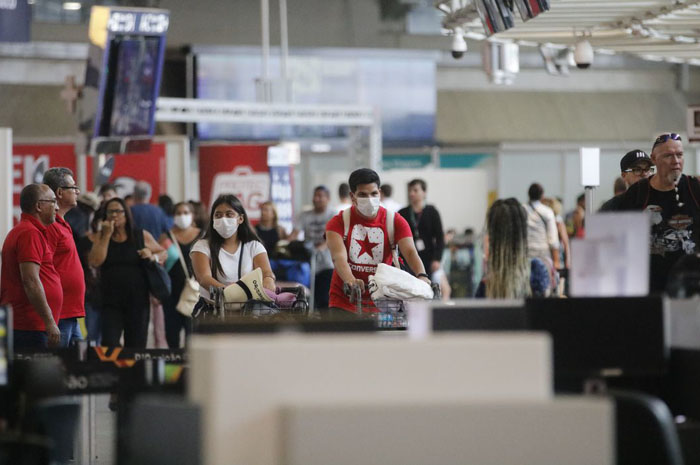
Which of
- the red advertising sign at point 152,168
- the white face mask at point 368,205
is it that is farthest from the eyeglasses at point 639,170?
the red advertising sign at point 152,168

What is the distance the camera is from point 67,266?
8062mm

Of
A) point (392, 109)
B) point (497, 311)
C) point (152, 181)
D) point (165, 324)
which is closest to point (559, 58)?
point (392, 109)

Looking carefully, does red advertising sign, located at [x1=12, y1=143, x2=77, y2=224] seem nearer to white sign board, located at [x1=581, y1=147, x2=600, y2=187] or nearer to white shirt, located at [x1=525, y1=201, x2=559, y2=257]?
white shirt, located at [x1=525, y1=201, x2=559, y2=257]

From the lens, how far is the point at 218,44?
27031 mm

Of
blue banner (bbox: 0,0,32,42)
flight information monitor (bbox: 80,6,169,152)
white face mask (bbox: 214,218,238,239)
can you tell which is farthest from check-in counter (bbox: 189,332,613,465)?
blue banner (bbox: 0,0,32,42)

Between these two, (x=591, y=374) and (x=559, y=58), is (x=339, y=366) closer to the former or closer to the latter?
(x=591, y=374)

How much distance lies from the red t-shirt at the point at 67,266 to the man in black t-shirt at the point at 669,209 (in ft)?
10.9

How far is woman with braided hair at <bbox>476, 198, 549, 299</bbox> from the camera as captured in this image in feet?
23.8

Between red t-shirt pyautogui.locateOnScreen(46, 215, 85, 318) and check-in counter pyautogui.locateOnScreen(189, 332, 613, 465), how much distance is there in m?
4.87

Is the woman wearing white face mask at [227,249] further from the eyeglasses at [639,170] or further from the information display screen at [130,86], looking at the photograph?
the information display screen at [130,86]

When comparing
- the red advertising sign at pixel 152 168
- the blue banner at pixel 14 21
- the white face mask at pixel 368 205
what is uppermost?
the blue banner at pixel 14 21

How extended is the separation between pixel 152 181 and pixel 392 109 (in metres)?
11.3

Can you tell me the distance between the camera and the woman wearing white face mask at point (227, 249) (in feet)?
26.0

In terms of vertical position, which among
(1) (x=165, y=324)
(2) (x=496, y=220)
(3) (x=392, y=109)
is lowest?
(1) (x=165, y=324)
